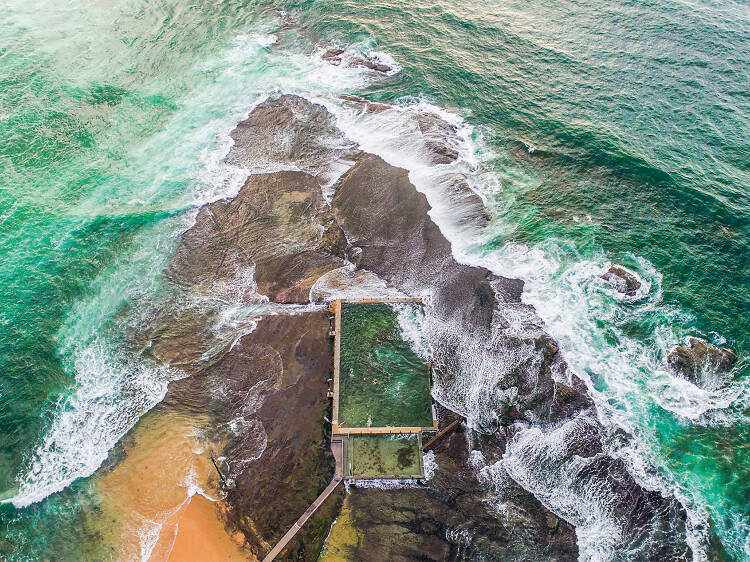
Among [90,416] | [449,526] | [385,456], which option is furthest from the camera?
[90,416]

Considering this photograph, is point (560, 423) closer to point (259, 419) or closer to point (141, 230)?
point (259, 419)

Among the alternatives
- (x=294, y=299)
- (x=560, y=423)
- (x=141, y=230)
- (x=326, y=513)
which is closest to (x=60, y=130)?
(x=141, y=230)

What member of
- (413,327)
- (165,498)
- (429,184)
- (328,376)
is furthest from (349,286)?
(165,498)

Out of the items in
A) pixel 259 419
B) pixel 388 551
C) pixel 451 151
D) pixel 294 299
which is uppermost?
pixel 451 151

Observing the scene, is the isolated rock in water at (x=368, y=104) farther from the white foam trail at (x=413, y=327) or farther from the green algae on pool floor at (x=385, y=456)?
the green algae on pool floor at (x=385, y=456)

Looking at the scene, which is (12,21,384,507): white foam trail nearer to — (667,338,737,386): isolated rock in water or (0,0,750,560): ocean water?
(0,0,750,560): ocean water

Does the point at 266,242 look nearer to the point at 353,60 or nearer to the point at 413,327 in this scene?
the point at 413,327

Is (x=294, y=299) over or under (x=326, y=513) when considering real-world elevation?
over

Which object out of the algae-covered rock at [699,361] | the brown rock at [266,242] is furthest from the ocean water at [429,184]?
the brown rock at [266,242]
